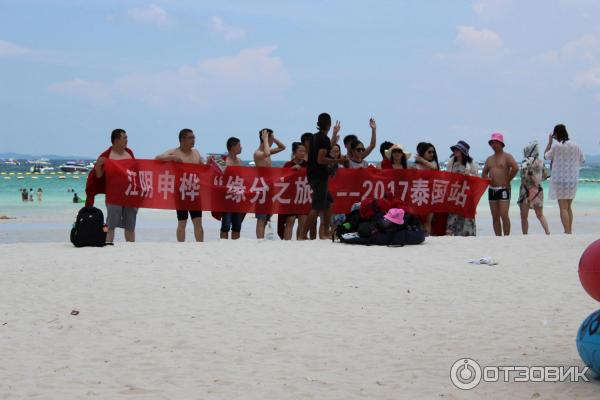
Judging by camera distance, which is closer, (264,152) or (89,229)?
(89,229)

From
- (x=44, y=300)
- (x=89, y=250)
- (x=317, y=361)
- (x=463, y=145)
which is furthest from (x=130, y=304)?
(x=463, y=145)

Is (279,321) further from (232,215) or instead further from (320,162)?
(232,215)

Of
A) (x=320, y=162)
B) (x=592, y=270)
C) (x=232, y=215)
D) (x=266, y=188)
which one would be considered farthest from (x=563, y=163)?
(x=592, y=270)

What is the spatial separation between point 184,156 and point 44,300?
19.4ft

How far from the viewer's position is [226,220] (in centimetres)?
1419

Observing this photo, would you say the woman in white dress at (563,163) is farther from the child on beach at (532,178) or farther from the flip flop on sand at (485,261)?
the flip flop on sand at (485,261)

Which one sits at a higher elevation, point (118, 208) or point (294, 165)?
point (294, 165)

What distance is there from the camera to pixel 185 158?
13.9 m

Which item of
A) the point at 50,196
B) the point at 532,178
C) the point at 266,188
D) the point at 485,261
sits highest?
the point at 532,178

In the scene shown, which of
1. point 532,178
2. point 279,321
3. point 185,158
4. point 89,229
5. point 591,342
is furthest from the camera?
point 532,178

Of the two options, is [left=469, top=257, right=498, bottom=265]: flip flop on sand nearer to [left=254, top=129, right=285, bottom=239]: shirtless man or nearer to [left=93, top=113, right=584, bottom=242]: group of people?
[left=93, top=113, right=584, bottom=242]: group of people

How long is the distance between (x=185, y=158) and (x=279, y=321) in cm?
693

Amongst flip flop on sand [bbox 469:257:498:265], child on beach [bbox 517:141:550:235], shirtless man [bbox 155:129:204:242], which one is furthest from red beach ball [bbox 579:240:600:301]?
child on beach [bbox 517:141:550:235]

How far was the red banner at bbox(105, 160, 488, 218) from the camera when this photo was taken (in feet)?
44.5
